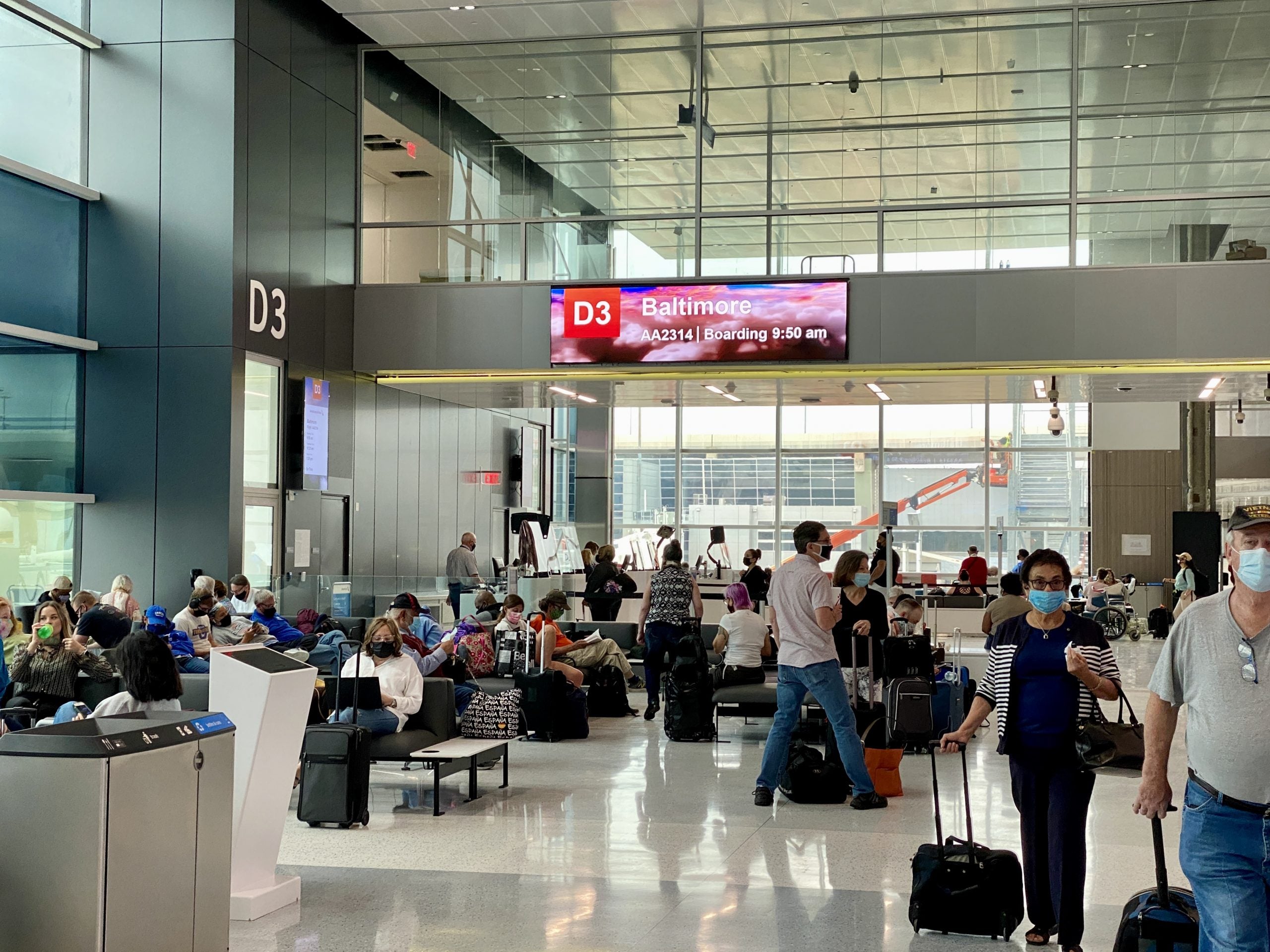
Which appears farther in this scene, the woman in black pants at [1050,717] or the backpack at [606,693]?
the backpack at [606,693]

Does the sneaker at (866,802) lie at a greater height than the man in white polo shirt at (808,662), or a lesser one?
lesser

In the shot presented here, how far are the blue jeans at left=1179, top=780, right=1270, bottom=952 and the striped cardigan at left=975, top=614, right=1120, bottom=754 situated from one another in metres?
1.40

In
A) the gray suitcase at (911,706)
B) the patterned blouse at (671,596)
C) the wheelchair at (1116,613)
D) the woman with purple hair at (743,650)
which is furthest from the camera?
the wheelchair at (1116,613)

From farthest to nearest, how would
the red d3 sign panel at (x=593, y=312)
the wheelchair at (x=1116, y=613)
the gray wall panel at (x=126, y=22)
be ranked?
the wheelchair at (x=1116, y=613), the red d3 sign panel at (x=593, y=312), the gray wall panel at (x=126, y=22)

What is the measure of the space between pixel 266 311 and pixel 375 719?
7.82 metres

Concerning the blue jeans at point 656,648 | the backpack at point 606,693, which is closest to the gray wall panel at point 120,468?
the backpack at point 606,693

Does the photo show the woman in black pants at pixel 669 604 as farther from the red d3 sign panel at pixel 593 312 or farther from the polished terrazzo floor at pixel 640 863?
the red d3 sign panel at pixel 593 312

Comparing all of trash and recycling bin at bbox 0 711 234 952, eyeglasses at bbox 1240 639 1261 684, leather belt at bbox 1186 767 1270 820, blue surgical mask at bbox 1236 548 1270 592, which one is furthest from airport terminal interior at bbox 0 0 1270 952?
blue surgical mask at bbox 1236 548 1270 592

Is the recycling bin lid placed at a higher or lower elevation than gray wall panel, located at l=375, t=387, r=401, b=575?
lower

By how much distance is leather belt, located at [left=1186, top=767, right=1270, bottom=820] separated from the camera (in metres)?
3.36

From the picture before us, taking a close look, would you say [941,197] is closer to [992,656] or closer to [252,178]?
[252,178]

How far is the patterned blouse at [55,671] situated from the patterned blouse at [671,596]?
4685 millimetres

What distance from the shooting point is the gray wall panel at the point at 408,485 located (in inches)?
730

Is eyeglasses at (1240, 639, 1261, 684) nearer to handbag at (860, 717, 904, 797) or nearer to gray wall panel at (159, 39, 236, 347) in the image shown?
handbag at (860, 717, 904, 797)
